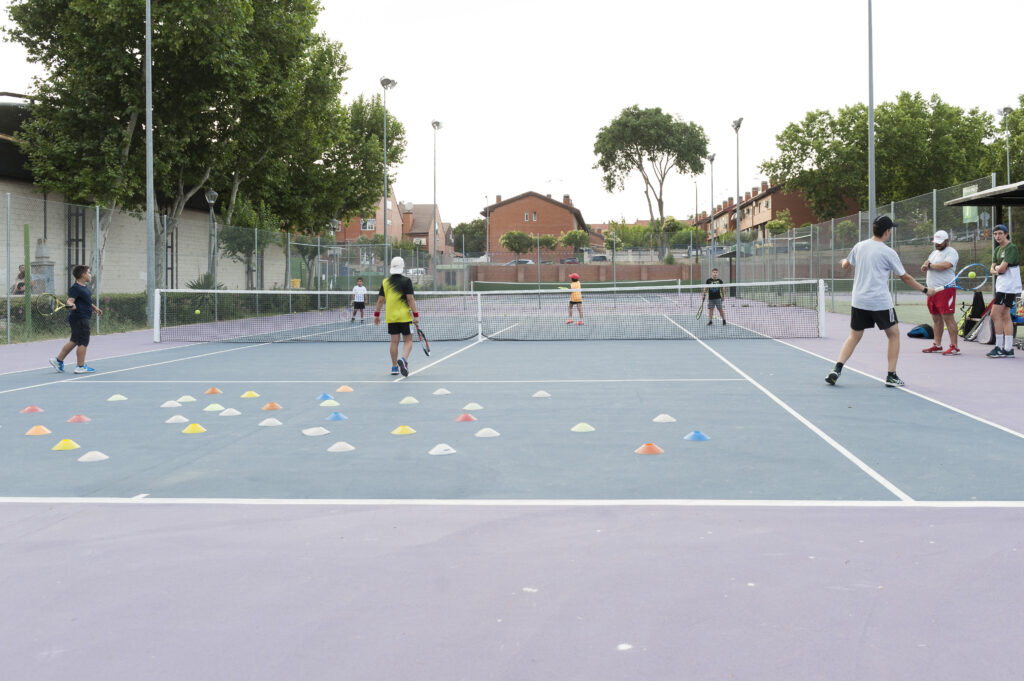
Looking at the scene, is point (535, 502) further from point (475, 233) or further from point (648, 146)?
point (475, 233)

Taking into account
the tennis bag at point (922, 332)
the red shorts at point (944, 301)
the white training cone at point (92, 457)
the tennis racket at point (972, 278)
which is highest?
the tennis racket at point (972, 278)

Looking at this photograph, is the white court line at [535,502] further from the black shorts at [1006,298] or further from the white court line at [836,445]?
the black shorts at [1006,298]

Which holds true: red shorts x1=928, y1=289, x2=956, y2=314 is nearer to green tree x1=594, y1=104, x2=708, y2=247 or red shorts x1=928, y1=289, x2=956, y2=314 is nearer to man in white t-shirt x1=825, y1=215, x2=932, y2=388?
man in white t-shirt x1=825, y1=215, x2=932, y2=388

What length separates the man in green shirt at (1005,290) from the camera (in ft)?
43.2

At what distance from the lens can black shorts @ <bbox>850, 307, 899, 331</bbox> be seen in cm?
999

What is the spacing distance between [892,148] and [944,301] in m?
50.7

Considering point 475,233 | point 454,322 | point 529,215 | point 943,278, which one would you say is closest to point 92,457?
point 943,278

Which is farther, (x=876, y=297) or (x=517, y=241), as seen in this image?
(x=517, y=241)

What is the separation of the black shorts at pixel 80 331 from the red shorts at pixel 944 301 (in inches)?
502

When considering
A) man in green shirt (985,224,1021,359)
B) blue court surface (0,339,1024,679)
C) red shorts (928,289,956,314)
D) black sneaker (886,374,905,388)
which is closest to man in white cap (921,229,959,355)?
red shorts (928,289,956,314)

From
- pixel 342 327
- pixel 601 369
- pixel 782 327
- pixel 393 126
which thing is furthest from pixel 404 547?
pixel 393 126

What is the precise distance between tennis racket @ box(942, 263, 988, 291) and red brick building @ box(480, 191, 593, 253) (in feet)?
265

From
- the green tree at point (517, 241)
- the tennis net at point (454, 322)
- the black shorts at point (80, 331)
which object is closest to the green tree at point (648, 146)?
the green tree at point (517, 241)

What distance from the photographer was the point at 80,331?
41.2 feet
